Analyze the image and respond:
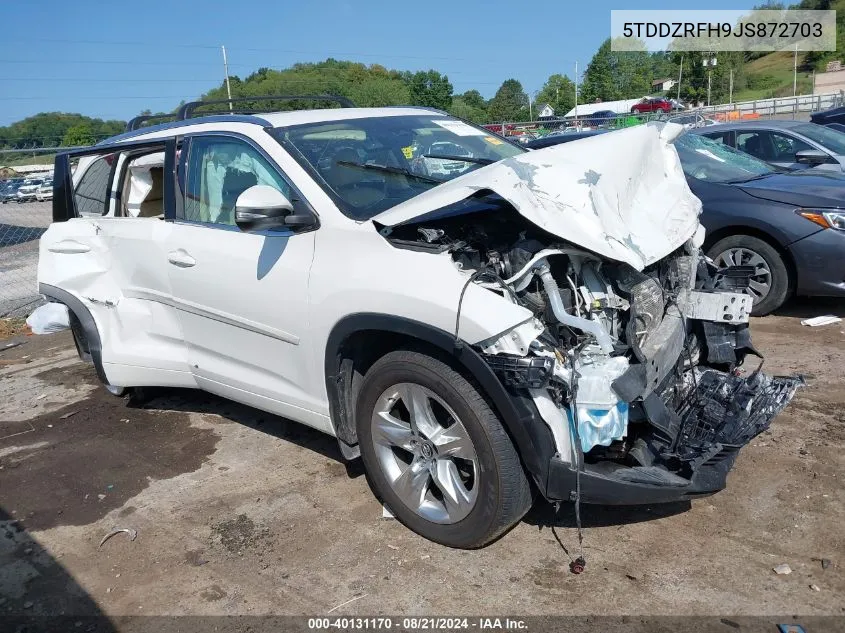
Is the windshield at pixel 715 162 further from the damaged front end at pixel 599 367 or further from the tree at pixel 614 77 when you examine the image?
the tree at pixel 614 77

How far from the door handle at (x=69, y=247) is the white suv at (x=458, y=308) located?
565mm

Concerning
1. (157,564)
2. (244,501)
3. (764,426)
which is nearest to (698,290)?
(764,426)

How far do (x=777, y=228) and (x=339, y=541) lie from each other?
4.50m

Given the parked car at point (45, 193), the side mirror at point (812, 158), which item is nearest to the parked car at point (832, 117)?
the side mirror at point (812, 158)

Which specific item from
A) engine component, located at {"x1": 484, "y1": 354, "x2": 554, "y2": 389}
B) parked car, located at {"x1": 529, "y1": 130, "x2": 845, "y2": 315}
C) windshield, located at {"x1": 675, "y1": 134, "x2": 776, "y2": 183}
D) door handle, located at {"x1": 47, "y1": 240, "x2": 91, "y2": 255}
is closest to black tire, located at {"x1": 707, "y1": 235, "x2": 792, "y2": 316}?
parked car, located at {"x1": 529, "y1": 130, "x2": 845, "y2": 315}

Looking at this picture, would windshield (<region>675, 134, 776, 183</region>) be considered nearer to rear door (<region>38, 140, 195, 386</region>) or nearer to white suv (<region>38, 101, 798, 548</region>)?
white suv (<region>38, 101, 798, 548</region>)

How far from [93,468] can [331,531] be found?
1.84 metres

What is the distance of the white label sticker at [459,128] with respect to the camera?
441cm

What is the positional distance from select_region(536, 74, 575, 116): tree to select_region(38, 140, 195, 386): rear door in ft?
289

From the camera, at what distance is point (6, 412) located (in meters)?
5.52

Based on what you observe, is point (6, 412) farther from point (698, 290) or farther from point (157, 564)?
point (698, 290)

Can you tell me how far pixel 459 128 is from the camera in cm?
451

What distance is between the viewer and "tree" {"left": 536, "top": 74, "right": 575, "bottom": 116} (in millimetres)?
93569

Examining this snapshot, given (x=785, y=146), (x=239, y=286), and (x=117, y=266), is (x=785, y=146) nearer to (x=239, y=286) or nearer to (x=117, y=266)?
(x=239, y=286)
